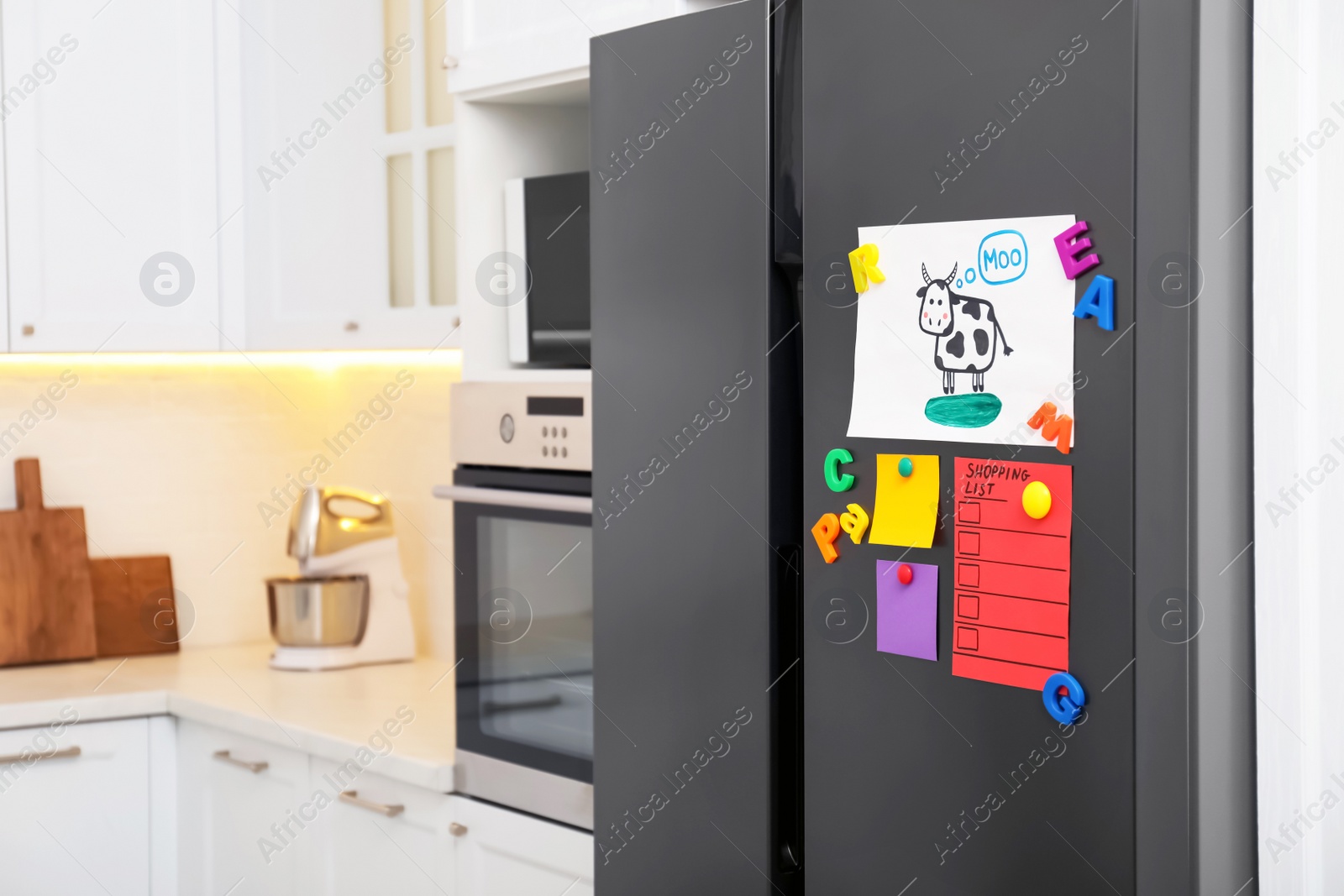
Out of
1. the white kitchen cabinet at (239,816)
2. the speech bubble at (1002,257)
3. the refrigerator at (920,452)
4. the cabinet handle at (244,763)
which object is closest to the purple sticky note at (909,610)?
the refrigerator at (920,452)

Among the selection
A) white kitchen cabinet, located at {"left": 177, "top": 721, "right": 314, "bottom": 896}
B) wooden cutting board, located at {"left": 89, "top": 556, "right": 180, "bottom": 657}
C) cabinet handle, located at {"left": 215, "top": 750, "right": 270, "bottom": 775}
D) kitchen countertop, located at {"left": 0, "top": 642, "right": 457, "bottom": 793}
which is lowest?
white kitchen cabinet, located at {"left": 177, "top": 721, "right": 314, "bottom": 896}

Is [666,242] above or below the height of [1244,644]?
above

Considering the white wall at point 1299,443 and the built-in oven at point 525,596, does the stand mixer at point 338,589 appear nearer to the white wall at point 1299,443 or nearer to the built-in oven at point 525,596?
the built-in oven at point 525,596

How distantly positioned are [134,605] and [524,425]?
135 cm

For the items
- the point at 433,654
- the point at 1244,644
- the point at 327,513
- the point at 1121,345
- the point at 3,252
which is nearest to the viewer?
the point at 1121,345

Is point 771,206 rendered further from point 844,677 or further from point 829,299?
point 844,677

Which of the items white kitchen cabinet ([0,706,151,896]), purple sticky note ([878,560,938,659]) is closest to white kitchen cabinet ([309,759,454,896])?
white kitchen cabinet ([0,706,151,896])

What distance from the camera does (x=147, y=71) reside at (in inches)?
92.6

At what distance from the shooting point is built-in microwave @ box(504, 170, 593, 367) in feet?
5.67

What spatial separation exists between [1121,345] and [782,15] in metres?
Result: 0.49

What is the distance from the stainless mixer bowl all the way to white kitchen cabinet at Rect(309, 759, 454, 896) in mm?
512

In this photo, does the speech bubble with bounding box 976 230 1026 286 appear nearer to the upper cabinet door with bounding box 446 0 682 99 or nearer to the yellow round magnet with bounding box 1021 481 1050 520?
the yellow round magnet with bounding box 1021 481 1050 520

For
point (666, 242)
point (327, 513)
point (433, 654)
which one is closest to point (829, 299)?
point (666, 242)

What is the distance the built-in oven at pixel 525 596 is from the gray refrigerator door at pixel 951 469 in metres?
0.52
